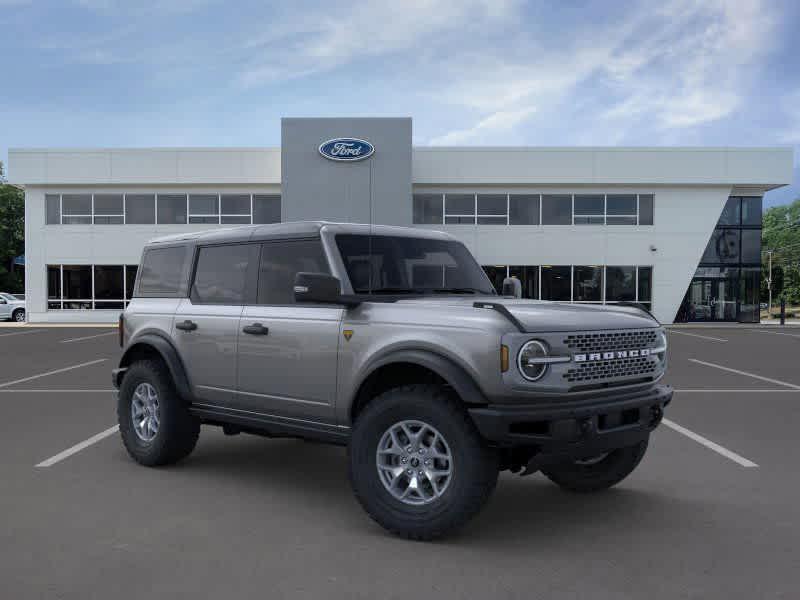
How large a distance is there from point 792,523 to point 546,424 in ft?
6.33

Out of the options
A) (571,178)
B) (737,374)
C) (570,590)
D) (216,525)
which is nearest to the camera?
(570,590)

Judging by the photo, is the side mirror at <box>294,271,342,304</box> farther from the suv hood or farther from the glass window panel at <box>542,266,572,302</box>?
the glass window panel at <box>542,266,572,302</box>

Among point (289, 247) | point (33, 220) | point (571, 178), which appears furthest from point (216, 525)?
point (33, 220)

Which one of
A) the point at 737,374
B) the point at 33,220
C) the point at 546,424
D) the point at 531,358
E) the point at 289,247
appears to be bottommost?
the point at 737,374

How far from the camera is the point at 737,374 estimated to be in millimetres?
13555

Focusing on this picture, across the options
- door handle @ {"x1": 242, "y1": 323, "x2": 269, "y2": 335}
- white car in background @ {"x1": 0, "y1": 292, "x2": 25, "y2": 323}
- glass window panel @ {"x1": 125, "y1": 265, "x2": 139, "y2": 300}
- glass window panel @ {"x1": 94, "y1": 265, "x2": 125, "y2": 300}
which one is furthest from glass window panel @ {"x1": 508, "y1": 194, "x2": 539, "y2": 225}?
door handle @ {"x1": 242, "y1": 323, "x2": 269, "y2": 335}

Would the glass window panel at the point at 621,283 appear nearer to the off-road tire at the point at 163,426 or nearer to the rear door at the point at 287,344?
the off-road tire at the point at 163,426

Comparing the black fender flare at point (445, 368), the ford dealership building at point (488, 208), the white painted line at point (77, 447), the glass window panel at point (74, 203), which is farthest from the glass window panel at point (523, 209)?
the black fender flare at point (445, 368)

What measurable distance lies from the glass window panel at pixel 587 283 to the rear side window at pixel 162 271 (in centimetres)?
2689

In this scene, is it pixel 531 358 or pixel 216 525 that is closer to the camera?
pixel 531 358

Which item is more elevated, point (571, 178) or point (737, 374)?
point (571, 178)

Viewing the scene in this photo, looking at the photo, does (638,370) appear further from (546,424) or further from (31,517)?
(31,517)

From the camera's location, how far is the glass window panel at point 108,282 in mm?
32250

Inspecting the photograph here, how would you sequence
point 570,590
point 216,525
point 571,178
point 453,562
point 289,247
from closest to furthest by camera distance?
point 570,590 → point 453,562 → point 216,525 → point 289,247 → point 571,178
